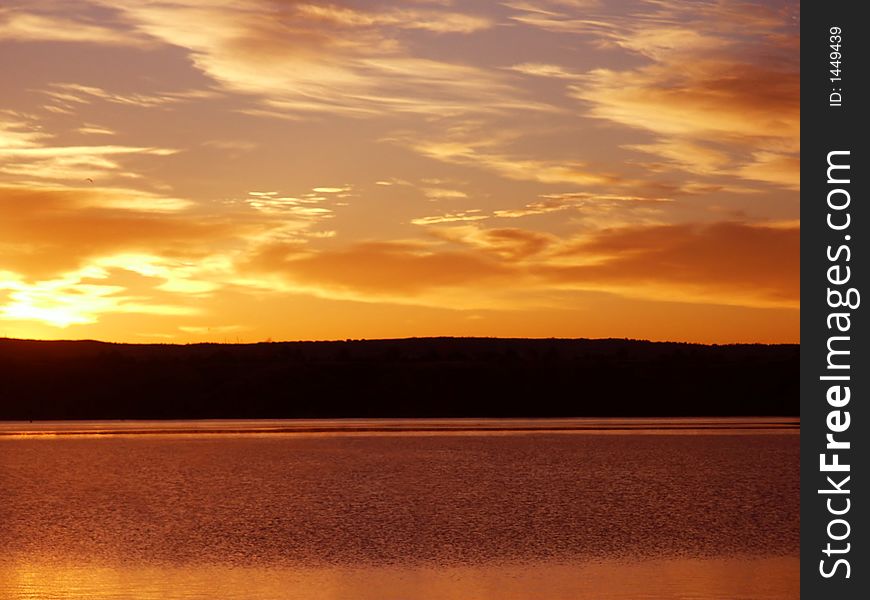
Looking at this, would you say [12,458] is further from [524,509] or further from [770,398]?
[770,398]

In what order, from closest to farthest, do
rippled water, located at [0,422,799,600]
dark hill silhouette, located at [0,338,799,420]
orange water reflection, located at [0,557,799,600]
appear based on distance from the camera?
orange water reflection, located at [0,557,799,600], rippled water, located at [0,422,799,600], dark hill silhouette, located at [0,338,799,420]

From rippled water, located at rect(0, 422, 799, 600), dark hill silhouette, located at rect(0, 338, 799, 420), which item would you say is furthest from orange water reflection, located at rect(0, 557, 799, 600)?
Answer: dark hill silhouette, located at rect(0, 338, 799, 420)

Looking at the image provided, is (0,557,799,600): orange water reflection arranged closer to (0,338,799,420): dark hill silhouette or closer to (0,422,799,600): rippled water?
(0,422,799,600): rippled water

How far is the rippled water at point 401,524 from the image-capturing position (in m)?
21.0

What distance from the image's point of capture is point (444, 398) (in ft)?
367

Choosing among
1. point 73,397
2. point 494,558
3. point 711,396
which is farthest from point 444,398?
point 494,558

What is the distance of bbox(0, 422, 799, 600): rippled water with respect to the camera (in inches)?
826

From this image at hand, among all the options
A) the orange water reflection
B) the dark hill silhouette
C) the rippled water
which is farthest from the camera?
the dark hill silhouette

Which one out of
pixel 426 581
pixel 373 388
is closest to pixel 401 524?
pixel 426 581

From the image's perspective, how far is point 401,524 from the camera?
93.6 ft

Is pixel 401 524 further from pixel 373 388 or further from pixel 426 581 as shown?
pixel 373 388

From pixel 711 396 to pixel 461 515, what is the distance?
281 ft

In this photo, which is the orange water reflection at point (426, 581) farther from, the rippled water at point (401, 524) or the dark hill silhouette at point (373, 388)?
the dark hill silhouette at point (373, 388)

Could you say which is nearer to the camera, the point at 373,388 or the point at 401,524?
the point at 401,524
